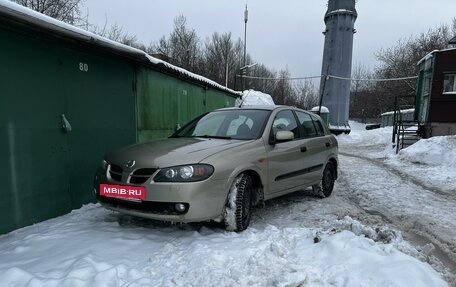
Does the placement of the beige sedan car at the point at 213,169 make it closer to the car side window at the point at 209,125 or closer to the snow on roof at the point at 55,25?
the car side window at the point at 209,125

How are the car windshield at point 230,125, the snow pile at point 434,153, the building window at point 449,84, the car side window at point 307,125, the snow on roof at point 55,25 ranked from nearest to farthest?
the snow on roof at point 55,25 → the car windshield at point 230,125 → the car side window at point 307,125 → the snow pile at point 434,153 → the building window at point 449,84

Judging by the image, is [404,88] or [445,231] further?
[404,88]

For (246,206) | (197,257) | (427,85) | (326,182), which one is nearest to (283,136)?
(246,206)

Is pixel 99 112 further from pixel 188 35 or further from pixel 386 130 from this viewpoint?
pixel 188 35

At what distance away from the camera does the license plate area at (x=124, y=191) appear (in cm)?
400

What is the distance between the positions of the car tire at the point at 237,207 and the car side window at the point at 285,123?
1113 mm

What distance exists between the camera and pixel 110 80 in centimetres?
609

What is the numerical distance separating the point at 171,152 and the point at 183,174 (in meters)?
0.43

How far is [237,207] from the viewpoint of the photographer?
14.1 feet

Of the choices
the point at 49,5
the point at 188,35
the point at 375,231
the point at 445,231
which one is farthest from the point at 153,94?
the point at 188,35

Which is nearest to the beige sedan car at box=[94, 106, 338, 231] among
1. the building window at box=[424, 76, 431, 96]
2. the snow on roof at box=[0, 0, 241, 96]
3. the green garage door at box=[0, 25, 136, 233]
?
the green garage door at box=[0, 25, 136, 233]

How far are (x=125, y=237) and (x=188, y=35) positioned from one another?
38.6m

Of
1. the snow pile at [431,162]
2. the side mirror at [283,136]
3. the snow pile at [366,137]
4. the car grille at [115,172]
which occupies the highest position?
the side mirror at [283,136]

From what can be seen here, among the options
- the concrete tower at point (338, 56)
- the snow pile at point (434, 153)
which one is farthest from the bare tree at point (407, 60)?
the snow pile at point (434, 153)
